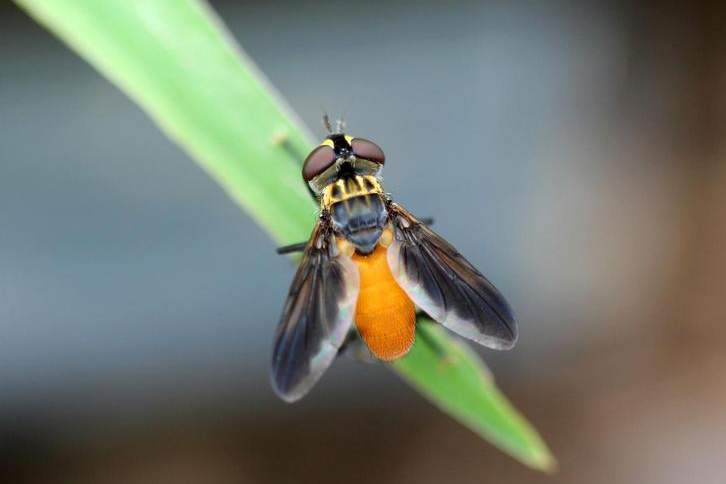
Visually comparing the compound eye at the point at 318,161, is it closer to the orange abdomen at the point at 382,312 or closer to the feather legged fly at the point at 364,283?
the feather legged fly at the point at 364,283

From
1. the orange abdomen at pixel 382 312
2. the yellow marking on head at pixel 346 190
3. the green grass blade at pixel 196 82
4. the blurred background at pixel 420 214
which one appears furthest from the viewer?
the blurred background at pixel 420 214

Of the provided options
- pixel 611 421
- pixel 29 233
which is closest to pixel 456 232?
pixel 611 421

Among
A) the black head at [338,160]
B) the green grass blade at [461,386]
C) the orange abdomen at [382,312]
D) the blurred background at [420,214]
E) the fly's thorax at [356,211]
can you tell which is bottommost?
the green grass blade at [461,386]

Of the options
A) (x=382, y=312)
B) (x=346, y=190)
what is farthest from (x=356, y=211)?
(x=382, y=312)

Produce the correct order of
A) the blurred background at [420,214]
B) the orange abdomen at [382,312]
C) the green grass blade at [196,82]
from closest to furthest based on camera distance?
the green grass blade at [196,82] < the orange abdomen at [382,312] < the blurred background at [420,214]

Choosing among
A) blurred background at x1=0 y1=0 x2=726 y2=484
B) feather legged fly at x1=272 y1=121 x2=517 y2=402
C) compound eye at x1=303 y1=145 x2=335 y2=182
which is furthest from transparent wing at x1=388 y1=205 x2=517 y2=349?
blurred background at x1=0 y1=0 x2=726 y2=484

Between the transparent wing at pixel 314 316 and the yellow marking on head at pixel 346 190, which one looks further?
the yellow marking on head at pixel 346 190

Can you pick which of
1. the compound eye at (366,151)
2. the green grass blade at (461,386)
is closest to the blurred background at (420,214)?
the compound eye at (366,151)
